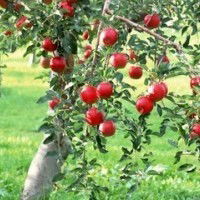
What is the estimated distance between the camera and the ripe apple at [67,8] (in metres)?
2.59

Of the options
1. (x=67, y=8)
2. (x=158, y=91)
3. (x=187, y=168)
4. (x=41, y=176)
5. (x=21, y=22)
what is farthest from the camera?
(x=41, y=176)

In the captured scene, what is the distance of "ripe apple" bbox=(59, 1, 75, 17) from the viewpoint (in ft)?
8.49

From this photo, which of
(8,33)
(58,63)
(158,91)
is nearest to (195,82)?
(158,91)

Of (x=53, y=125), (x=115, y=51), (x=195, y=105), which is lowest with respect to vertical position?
(x=53, y=125)

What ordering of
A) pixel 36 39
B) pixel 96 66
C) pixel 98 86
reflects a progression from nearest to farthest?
pixel 98 86, pixel 96 66, pixel 36 39

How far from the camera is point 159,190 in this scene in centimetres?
566

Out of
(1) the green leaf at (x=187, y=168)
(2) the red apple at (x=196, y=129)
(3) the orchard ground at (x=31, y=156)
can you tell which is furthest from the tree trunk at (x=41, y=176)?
(2) the red apple at (x=196, y=129)

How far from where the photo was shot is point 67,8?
261 centimetres

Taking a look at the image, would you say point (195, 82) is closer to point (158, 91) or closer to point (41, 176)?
point (158, 91)

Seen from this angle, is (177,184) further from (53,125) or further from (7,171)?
(53,125)

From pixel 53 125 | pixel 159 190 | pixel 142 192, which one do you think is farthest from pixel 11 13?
pixel 159 190

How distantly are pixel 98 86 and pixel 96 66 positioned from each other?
224 millimetres

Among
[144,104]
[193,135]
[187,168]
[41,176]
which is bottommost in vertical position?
[41,176]

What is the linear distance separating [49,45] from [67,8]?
0.62 ft
